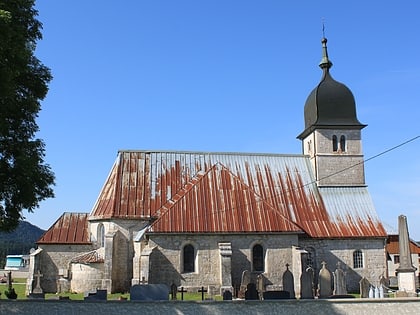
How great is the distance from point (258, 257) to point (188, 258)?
163 inches

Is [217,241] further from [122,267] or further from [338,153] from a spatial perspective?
[338,153]

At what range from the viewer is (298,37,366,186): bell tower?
113 ft

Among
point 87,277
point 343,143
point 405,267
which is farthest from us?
point 343,143

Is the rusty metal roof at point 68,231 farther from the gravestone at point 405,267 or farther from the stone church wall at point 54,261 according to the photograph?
the gravestone at point 405,267

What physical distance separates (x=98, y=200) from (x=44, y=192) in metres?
14.6

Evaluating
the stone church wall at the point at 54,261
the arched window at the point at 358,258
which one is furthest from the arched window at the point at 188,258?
the arched window at the point at 358,258

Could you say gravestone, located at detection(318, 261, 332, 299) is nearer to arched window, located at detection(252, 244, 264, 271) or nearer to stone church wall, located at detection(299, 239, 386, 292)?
arched window, located at detection(252, 244, 264, 271)

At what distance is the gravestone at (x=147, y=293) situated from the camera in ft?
54.9

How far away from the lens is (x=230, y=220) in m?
28.9

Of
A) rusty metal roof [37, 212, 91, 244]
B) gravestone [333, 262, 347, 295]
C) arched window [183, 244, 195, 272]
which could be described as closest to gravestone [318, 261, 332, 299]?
gravestone [333, 262, 347, 295]

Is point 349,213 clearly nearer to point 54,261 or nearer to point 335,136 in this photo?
point 335,136

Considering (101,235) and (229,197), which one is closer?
(229,197)

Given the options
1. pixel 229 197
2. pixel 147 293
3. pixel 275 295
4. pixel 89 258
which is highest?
pixel 229 197

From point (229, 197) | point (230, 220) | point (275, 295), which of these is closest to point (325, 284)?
point (275, 295)
